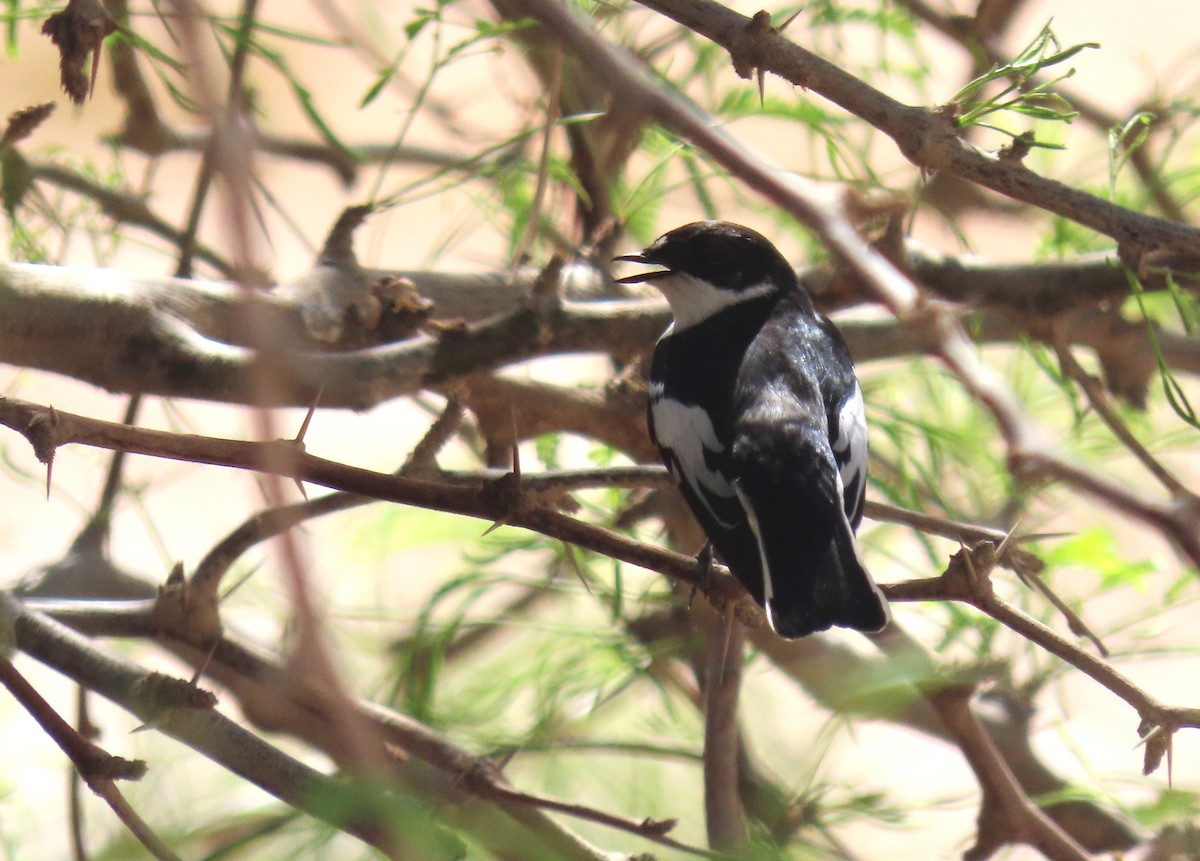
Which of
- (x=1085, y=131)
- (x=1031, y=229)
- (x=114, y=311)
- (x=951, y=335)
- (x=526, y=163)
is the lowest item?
(x=951, y=335)

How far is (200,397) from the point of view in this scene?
5.18 ft

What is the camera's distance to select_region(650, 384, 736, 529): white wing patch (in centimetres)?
167

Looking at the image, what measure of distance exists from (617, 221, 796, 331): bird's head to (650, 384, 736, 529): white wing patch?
0.34 meters

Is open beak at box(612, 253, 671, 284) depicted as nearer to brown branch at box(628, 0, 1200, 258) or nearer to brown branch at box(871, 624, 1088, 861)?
brown branch at box(871, 624, 1088, 861)

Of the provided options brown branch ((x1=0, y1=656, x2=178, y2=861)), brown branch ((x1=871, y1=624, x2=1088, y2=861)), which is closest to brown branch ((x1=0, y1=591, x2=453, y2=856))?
brown branch ((x1=0, y1=656, x2=178, y2=861))

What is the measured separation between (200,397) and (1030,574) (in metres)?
1.03

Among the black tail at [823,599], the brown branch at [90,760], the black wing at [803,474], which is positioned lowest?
the brown branch at [90,760]

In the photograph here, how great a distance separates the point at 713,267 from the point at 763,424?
54 cm

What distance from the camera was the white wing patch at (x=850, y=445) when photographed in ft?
5.64

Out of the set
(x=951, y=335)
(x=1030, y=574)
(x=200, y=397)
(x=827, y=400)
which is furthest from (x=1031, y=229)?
(x=951, y=335)

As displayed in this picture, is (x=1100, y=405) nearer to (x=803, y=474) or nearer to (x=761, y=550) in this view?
(x=803, y=474)

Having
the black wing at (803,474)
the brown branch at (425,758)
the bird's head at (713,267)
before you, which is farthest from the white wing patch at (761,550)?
the bird's head at (713,267)

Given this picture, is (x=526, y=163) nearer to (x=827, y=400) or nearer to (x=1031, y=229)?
(x=827, y=400)

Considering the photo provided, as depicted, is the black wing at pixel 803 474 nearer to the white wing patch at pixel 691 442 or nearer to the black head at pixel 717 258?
the white wing patch at pixel 691 442
